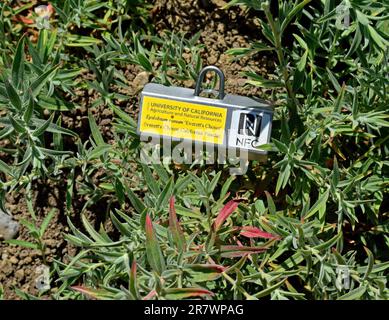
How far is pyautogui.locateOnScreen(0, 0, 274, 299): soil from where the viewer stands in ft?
7.66

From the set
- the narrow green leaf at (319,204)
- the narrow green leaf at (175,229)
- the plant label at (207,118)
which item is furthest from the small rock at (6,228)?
the narrow green leaf at (319,204)

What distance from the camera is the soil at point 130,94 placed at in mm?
2334

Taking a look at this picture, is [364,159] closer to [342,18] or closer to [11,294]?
[342,18]

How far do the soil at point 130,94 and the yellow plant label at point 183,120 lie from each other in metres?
0.38

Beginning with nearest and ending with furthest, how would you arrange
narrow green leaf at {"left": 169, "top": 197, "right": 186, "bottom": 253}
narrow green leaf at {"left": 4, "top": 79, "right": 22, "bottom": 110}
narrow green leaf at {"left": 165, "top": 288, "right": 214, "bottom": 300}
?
narrow green leaf at {"left": 165, "top": 288, "right": 214, "bottom": 300}
narrow green leaf at {"left": 169, "top": 197, "right": 186, "bottom": 253}
narrow green leaf at {"left": 4, "top": 79, "right": 22, "bottom": 110}

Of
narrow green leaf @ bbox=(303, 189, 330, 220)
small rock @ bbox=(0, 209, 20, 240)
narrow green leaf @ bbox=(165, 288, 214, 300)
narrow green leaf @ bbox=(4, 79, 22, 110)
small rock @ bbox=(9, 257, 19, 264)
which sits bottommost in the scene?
small rock @ bbox=(9, 257, 19, 264)

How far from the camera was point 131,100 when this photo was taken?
2.42 metres

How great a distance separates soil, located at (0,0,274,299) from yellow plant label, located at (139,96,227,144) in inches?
15.0

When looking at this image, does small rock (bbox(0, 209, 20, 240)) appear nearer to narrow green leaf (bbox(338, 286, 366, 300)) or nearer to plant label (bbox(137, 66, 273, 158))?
plant label (bbox(137, 66, 273, 158))

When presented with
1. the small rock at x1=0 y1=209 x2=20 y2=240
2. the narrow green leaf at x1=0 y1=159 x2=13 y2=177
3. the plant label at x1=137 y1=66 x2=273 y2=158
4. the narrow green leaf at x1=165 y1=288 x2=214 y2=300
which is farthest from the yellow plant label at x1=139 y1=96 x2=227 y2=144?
the small rock at x1=0 y1=209 x2=20 y2=240

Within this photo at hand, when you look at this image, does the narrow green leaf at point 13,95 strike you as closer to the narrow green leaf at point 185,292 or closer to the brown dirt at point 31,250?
the brown dirt at point 31,250
